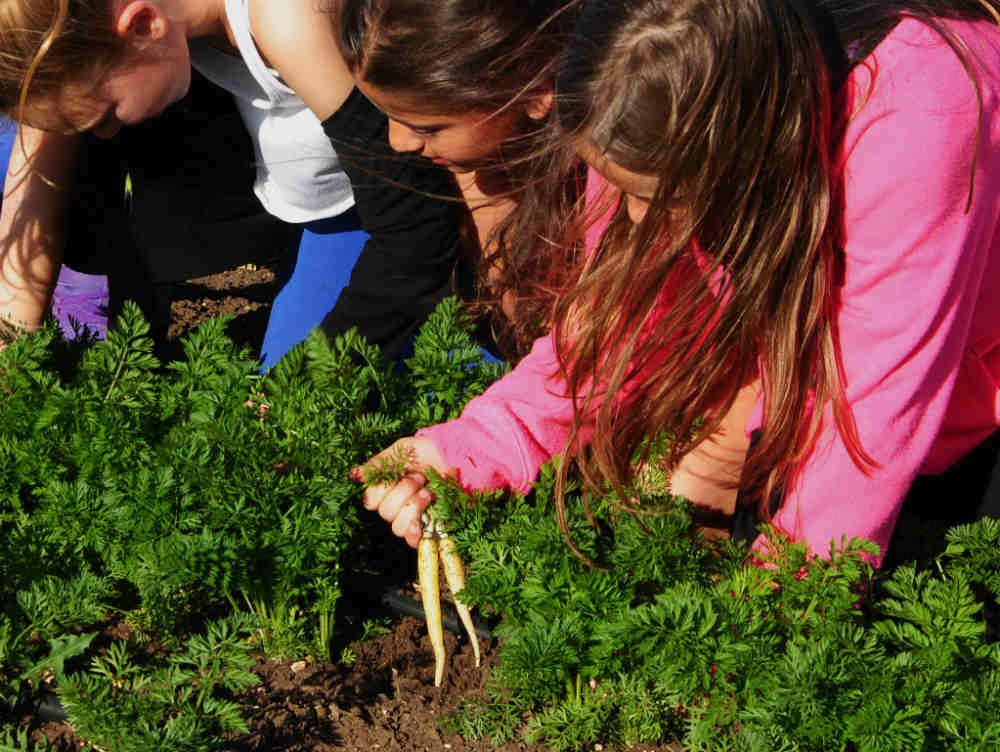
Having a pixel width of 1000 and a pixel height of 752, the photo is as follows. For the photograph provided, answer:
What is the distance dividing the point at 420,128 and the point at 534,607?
103cm

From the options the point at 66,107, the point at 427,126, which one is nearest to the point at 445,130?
the point at 427,126

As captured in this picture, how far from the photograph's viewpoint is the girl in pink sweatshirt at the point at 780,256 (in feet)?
6.08

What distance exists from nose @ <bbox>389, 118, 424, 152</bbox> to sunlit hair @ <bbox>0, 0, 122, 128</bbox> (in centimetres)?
65

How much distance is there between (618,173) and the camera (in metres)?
1.94

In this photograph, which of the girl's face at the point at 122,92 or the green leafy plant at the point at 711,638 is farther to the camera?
the girl's face at the point at 122,92

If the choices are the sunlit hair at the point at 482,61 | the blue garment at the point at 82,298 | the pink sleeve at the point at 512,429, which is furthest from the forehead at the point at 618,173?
the blue garment at the point at 82,298

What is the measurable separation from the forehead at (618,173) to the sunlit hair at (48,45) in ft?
3.87

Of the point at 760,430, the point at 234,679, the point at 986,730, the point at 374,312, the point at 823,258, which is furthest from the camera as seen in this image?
the point at 374,312

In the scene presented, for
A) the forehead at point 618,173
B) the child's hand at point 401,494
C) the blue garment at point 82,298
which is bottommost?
the blue garment at point 82,298

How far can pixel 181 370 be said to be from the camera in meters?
2.51

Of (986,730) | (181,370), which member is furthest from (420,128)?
(986,730)

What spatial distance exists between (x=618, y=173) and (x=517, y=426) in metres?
0.67

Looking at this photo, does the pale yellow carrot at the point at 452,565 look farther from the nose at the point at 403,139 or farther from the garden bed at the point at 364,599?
the nose at the point at 403,139

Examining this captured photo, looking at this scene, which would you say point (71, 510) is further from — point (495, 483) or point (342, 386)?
point (495, 483)
